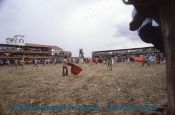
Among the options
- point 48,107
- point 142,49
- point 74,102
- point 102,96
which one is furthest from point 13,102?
point 142,49

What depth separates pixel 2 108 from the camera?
720 cm

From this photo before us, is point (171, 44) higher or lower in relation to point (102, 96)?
higher

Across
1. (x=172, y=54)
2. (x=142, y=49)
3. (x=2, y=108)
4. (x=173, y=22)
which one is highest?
(x=142, y=49)

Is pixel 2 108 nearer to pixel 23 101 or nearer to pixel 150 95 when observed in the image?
pixel 23 101

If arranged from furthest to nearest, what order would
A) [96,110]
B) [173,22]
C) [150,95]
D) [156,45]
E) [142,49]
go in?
[142,49]
[150,95]
[96,110]
[156,45]
[173,22]

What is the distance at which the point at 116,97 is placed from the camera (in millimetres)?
7695

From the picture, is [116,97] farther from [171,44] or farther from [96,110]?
[171,44]

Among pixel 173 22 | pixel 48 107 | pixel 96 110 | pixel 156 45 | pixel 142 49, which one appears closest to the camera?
pixel 173 22

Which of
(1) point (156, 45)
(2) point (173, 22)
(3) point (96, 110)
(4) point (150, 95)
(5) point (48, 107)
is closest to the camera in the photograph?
(2) point (173, 22)

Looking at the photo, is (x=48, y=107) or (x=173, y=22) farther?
(x=48, y=107)

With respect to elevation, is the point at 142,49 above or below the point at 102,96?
above

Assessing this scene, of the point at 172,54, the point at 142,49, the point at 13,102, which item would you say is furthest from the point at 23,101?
the point at 142,49

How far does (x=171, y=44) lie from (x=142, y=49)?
7627 cm

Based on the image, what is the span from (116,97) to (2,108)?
4141 millimetres
